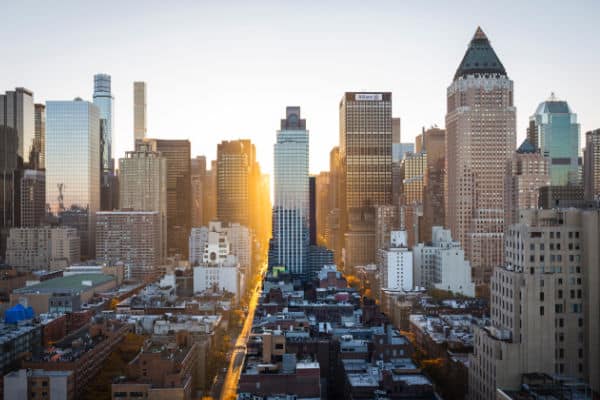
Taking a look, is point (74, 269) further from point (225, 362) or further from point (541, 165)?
point (541, 165)

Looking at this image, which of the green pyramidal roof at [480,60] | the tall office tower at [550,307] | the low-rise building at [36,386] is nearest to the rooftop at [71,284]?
the low-rise building at [36,386]

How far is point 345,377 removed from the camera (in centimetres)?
7756

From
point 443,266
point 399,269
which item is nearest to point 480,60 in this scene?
point 443,266

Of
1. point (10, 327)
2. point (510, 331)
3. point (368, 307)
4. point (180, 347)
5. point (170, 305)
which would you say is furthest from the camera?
point (170, 305)

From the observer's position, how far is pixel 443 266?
155375 millimetres

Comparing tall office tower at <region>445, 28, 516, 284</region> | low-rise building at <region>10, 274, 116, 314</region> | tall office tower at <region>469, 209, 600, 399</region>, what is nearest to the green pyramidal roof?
tall office tower at <region>445, 28, 516, 284</region>

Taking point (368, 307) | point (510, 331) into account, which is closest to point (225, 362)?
point (368, 307)

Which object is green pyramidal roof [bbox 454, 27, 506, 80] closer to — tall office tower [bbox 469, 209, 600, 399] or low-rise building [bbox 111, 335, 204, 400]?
tall office tower [bbox 469, 209, 600, 399]

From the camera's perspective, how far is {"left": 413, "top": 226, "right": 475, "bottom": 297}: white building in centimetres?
15462

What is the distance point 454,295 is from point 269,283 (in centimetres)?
4246

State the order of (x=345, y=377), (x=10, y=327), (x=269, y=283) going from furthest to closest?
(x=269, y=283) < (x=10, y=327) < (x=345, y=377)

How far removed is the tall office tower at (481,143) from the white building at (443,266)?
484 inches

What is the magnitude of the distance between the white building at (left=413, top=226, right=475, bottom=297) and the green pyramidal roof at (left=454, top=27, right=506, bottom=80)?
43953 mm

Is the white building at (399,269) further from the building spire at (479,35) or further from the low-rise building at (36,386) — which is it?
the low-rise building at (36,386)
